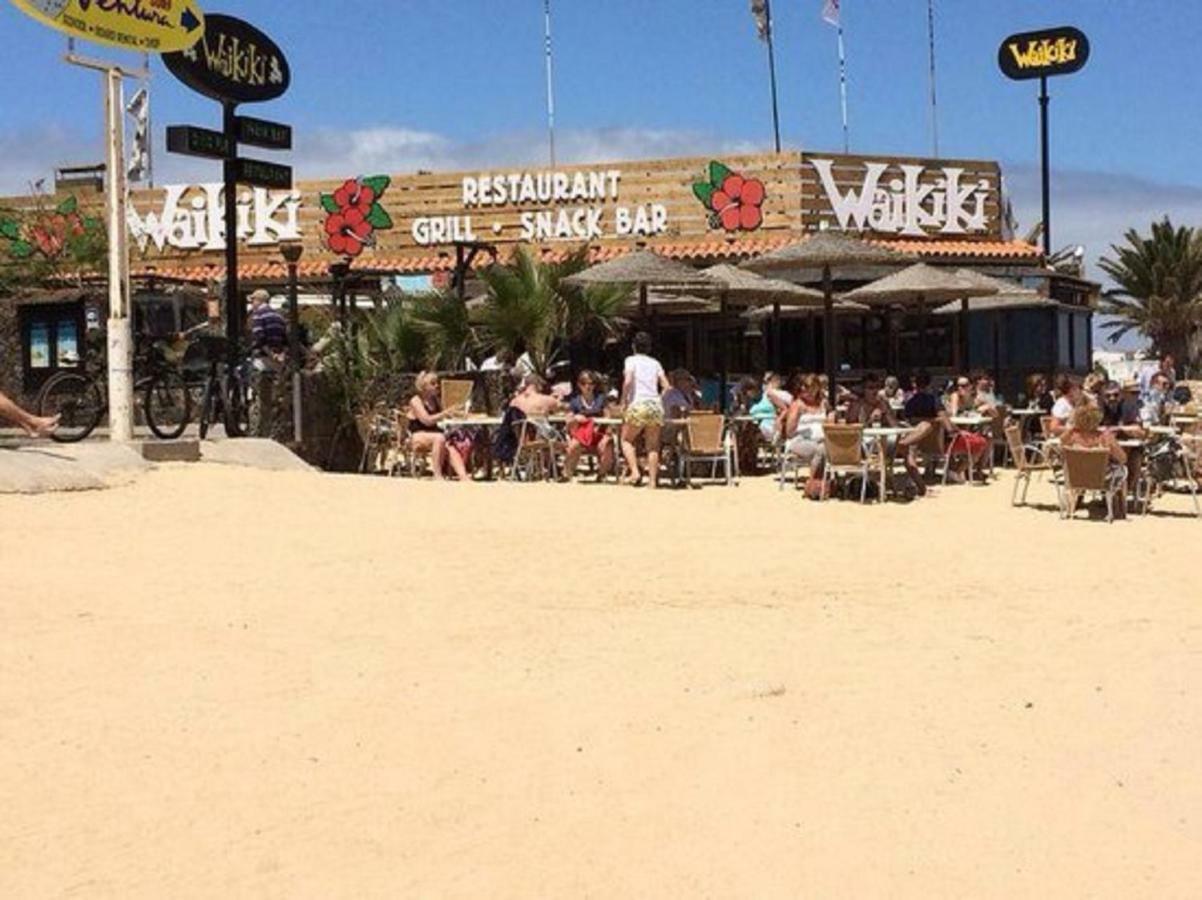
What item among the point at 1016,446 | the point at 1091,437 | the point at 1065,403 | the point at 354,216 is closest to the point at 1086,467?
the point at 1091,437

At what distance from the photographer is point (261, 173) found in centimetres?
1439

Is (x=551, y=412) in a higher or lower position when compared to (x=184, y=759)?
Result: higher

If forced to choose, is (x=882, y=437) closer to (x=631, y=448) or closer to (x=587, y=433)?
(x=631, y=448)

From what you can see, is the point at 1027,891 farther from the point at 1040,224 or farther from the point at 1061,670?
the point at 1040,224

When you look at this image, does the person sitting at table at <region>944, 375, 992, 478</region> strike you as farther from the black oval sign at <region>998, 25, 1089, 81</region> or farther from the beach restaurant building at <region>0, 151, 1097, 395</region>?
the black oval sign at <region>998, 25, 1089, 81</region>

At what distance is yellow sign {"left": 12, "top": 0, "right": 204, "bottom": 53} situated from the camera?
456 inches

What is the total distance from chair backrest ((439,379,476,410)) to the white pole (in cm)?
383

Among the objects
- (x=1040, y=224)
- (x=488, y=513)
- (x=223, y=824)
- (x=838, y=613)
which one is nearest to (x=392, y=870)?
(x=223, y=824)

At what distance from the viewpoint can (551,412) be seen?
45.9 ft

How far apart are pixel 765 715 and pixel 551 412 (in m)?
8.67

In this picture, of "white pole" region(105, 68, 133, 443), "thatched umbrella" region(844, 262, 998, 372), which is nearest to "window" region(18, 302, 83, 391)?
"white pole" region(105, 68, 133, 443)

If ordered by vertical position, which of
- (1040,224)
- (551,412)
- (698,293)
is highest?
(1040,224)

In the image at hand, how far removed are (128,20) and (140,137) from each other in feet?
63.3

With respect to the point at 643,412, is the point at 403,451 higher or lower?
lower
